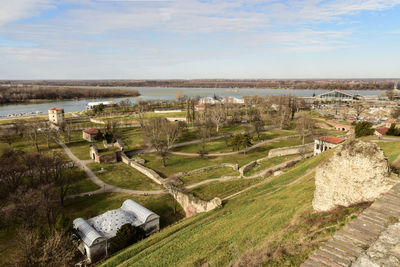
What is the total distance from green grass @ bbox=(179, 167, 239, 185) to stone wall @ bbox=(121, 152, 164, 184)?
143 inches

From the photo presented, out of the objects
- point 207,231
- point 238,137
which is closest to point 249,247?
point 207,231

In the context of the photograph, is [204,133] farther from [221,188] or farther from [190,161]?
[221,188]

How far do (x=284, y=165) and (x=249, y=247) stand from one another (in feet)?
→ 76.3

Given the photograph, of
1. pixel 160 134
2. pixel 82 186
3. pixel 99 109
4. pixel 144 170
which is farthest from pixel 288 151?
pixel 99 109

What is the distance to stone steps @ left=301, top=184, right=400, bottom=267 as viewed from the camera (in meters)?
6.88

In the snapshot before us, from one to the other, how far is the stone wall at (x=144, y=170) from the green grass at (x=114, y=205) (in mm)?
4685

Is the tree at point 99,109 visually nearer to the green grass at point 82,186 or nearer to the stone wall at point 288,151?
the green grass at point 82,186

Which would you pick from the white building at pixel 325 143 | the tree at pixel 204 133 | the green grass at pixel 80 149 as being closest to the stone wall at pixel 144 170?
the green grass at pixel 80 149

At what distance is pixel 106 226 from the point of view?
2294cm

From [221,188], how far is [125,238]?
493 inches

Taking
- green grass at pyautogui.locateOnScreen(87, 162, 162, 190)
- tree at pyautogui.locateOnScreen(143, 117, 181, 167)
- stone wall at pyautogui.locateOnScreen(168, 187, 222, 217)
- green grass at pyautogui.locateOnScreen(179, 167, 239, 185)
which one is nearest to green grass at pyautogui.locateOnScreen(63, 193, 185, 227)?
stone wall at pyautogui.locateOnScreen(168, 187, 222, 217)

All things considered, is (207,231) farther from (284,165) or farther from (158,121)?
(158,121)

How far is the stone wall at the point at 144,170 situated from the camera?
118 ft

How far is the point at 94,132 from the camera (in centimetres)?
6291
